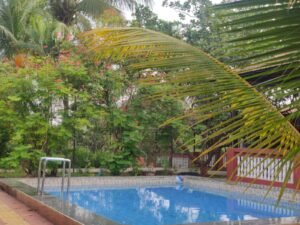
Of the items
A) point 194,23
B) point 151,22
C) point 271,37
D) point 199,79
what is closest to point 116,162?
point 194,23

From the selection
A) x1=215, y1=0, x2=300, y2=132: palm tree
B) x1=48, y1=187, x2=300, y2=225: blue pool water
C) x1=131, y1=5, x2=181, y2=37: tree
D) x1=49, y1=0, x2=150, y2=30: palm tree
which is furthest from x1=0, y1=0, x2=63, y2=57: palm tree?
x1=215, y1=0, x2=300, y2=132: palm tree

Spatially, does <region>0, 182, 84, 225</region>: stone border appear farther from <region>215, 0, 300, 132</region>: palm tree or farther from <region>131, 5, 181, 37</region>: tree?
<region>131, 5, 181, 37</region>: tree

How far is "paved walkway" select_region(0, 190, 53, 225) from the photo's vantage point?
541cm

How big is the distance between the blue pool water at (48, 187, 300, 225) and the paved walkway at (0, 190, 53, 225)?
1.70 metres

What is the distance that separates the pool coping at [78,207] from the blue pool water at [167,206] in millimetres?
308

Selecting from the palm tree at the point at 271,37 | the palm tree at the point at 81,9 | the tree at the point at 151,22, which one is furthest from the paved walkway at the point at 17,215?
the palm tree at the point at 81,9

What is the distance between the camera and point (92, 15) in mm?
14984

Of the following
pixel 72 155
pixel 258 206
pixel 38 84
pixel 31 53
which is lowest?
pixel 258 206

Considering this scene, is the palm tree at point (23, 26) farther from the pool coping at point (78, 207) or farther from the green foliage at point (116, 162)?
the pool coping at point (78, 207)

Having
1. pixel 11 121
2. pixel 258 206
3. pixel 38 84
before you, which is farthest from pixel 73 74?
pixel 258 206

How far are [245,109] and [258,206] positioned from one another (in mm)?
8325

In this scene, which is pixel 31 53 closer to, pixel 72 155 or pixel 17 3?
pixel 17 3

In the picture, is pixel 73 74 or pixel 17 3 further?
pixel 17 3

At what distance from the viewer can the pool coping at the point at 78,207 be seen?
15.4 ft
